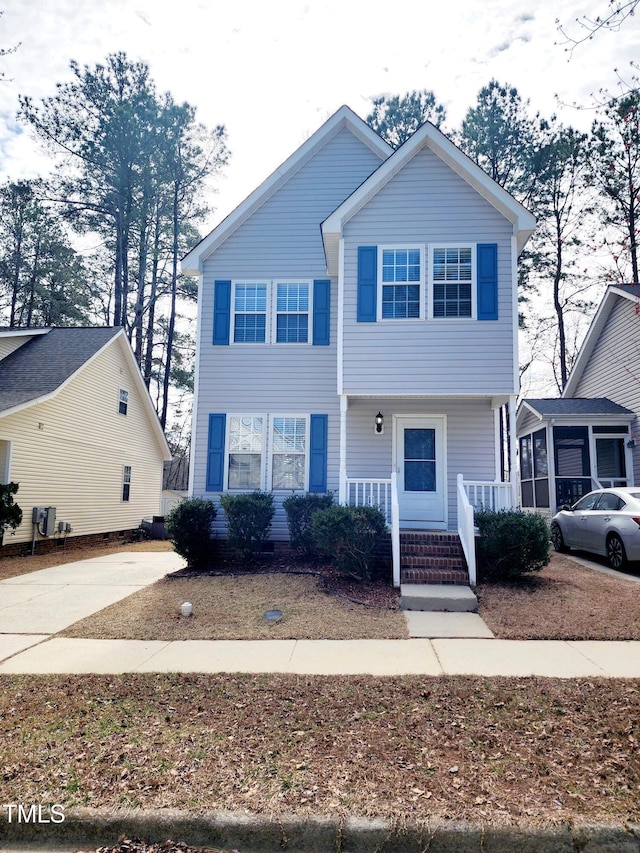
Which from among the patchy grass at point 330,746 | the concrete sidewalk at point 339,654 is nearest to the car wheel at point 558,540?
the concrete sidewalk at point 339,654

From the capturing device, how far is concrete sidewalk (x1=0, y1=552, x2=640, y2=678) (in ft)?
15.7

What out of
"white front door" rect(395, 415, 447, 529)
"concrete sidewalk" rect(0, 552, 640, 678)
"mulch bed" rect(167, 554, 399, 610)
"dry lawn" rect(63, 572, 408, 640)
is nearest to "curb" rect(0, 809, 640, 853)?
"concrete sidewalk" rect(0, 552, 640, 678)

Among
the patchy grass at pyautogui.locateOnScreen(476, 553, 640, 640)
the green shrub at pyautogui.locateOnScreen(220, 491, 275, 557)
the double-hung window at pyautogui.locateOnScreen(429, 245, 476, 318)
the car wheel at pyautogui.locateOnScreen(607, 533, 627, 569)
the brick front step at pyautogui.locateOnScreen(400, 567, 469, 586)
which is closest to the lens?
the patchy grass at pyautogui.locateOnScreen(476, 553, 640, 640)

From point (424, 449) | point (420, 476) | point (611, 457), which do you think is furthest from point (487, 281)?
point (611, 457)

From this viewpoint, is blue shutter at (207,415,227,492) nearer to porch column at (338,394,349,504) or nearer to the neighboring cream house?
porch column at (338,394,349,504)

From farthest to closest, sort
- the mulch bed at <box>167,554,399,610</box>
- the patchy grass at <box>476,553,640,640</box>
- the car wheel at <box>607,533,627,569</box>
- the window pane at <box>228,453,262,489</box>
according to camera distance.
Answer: the window pane at <box>228,453,262,489</box>, the car wheel at <box>607,533,627,569</box>, the mulch bed at <box>167,554,399,610</box>, the patchy grass at <box>476,553,640,640</box>

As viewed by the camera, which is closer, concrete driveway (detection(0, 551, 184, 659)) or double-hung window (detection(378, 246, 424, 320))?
concrete driveway (detection(0, 551, 184, 659))

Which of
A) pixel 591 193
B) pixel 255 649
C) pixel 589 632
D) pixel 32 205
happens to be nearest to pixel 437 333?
pixel 589 632

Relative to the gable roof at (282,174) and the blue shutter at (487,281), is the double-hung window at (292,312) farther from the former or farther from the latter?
the blue shutter at (487,281)

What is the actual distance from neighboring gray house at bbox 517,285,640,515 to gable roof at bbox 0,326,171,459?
42.1 feet

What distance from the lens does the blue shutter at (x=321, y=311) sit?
11.4 metres

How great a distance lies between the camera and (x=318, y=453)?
10984 millimetres

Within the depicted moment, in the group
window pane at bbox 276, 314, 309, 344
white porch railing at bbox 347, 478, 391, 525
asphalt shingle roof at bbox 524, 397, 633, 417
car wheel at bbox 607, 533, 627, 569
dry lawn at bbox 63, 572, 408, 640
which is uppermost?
window pane at bbox 276, 314, 309, 344

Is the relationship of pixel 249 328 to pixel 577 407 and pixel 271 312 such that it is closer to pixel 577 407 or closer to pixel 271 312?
pixel 271 312
